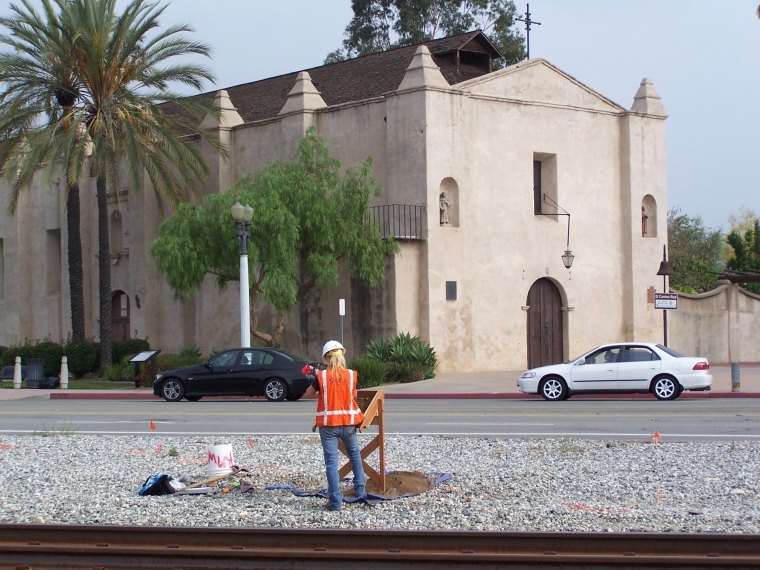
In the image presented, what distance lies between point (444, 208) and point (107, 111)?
1116 centimetres

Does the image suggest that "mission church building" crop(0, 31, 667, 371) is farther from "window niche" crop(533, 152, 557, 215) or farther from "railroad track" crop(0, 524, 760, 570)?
"railroad track" crop(0, 524, 760, 570)

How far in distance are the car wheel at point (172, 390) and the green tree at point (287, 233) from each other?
551 cm

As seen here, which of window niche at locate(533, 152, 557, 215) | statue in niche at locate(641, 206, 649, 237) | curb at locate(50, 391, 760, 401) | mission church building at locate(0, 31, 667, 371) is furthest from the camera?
statue in niche at locate(641, 206, 649, 237)

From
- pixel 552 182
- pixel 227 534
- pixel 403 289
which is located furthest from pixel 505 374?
pixel 227 534

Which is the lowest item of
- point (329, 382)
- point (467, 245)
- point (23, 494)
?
point (23, 494)

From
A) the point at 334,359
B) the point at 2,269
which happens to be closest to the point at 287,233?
the point at 334,359

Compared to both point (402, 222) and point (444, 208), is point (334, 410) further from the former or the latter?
point (444, 208)

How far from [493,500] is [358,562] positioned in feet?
11.2

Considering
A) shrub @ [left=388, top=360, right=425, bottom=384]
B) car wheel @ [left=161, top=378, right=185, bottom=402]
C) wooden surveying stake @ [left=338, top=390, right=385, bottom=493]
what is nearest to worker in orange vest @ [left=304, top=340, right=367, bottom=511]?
wooden surveying stake @ [left=338, top=390, right=385, bottom=493]

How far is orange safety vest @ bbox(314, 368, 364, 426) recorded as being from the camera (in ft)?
37.4

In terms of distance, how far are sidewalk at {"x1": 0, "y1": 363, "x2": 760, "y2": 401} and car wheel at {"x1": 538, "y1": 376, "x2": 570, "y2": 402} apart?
6.28 feet

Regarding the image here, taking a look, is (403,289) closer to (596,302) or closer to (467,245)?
(467,245)

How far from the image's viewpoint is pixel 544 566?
28.5 feet

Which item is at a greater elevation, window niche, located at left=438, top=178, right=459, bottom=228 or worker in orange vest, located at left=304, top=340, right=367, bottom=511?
window niche, located at left=438, top=178, right=459, bottom=228
